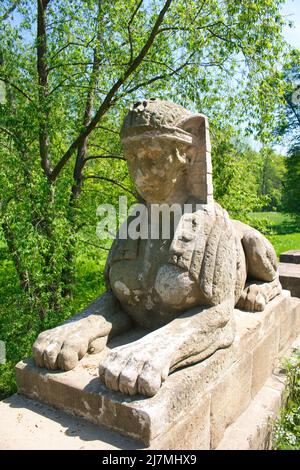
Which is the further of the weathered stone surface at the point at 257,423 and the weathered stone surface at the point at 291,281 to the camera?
the weathered stone surface at the point at 291,281

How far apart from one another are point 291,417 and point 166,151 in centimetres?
219

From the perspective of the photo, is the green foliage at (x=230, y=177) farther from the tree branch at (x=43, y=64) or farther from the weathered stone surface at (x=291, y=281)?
the tree branch at (x=43, y=64)

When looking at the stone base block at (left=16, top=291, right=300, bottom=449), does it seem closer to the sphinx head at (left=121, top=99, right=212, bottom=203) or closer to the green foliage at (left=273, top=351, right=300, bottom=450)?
the green foliage at (left=273, top=351, right=300, bottom=450)

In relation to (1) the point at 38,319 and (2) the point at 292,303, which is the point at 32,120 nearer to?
(1) the point at 38,319

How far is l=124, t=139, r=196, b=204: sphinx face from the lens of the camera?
2.55m

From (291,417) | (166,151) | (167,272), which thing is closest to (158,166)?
(166,151)

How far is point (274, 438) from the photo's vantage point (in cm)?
297

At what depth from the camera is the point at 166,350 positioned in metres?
2.21

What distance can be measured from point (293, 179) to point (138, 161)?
2496cm

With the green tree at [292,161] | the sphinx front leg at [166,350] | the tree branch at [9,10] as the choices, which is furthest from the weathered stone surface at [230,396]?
the green tree at [292,161]

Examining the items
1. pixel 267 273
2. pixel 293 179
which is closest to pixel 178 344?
pixel 267 273

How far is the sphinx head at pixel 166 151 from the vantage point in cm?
252

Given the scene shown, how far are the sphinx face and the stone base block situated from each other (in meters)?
1.06

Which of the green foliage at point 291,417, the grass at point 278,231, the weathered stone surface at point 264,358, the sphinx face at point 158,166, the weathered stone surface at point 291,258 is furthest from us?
the weathered stone surface at point 291,258
